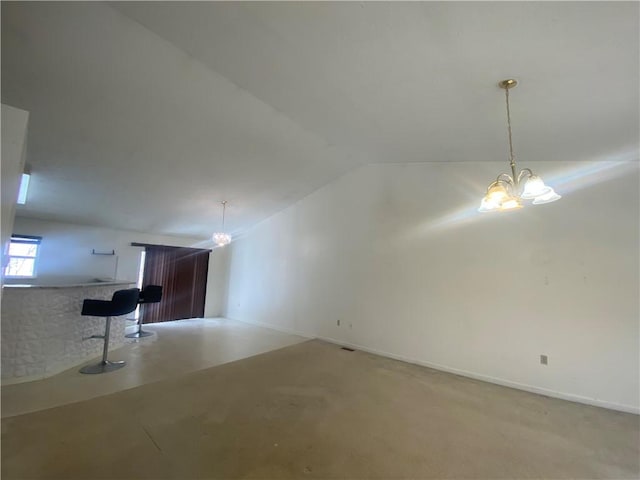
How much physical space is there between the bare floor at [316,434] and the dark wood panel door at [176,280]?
4.28 metres

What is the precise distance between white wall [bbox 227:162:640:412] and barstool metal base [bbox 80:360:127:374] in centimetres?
325

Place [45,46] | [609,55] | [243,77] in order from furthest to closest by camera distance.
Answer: [243,77] < [45,46] < [609,55]

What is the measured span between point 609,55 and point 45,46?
3923mm

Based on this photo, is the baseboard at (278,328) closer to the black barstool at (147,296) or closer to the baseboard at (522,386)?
the baseboard at (522,386)

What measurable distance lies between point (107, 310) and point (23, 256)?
3.37 metres

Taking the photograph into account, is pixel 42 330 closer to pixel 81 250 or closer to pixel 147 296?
pixel 147 296

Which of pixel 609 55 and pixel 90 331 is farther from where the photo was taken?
pixel 90 331

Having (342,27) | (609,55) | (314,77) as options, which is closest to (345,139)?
(314,77)

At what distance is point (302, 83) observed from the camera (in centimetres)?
255

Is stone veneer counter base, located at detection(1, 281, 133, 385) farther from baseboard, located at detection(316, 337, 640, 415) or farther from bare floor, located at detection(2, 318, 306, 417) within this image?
baseboard, located at detection(316, 337, 640, 415)

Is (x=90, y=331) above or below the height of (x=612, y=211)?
below

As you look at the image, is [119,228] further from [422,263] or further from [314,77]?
[422,263]

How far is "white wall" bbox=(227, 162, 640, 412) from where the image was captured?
2.96 meters

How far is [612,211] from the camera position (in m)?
3.00
